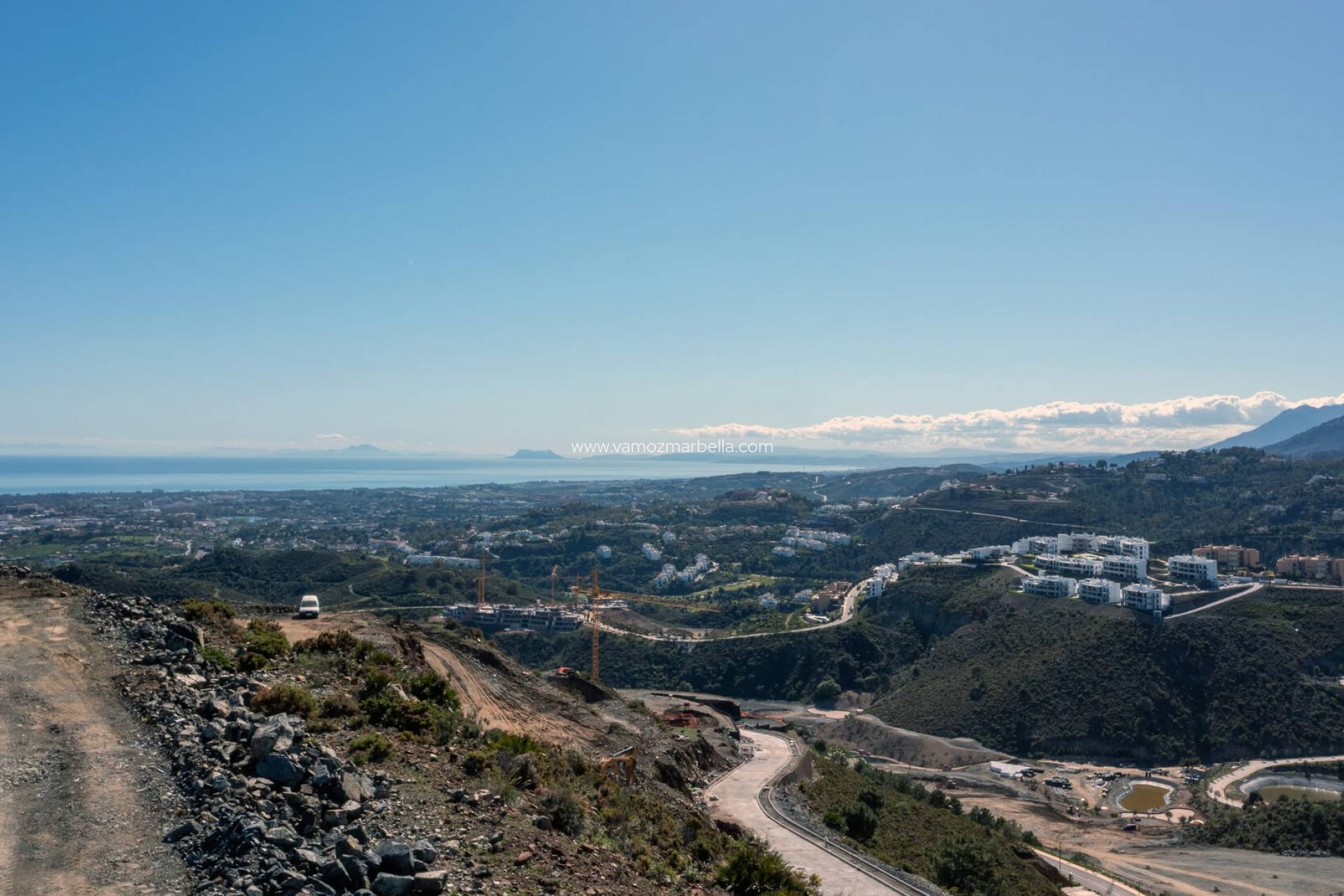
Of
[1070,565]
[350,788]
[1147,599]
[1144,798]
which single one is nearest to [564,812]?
[350,788]

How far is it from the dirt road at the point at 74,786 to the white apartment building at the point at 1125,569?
6805cm

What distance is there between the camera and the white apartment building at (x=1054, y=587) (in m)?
59.3

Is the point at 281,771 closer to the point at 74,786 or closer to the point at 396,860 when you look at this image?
the point at 74,786

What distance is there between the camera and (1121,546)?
2808 inches

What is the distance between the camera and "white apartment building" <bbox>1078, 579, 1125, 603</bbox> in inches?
2212

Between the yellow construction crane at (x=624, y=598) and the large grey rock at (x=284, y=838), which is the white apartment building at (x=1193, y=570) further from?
the large grey rock at (x=284, y=838)

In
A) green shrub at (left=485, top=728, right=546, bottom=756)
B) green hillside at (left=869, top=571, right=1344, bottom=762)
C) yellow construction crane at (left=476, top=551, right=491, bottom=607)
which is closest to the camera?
green shrub at (left=485, top=728, right=546, bottom=756)

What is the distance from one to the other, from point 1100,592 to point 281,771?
60.2 metres

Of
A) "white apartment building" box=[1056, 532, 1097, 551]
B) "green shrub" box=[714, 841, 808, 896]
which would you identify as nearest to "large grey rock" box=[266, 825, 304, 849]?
"green shrub" box=[714, 841, 808, 896]

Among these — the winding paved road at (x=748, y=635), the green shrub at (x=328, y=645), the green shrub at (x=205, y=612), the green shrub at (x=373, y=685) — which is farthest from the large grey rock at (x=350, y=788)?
the winding paved road at (x=748, y=635)

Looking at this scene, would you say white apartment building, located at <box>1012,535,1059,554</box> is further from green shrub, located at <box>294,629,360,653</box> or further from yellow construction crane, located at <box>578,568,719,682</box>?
green shrub, located at <box>294,629,360,653</box>

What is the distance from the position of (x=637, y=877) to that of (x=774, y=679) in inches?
2087

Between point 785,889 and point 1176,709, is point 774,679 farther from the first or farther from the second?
point 785,889

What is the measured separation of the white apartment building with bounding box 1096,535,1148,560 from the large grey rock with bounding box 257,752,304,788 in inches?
2809
